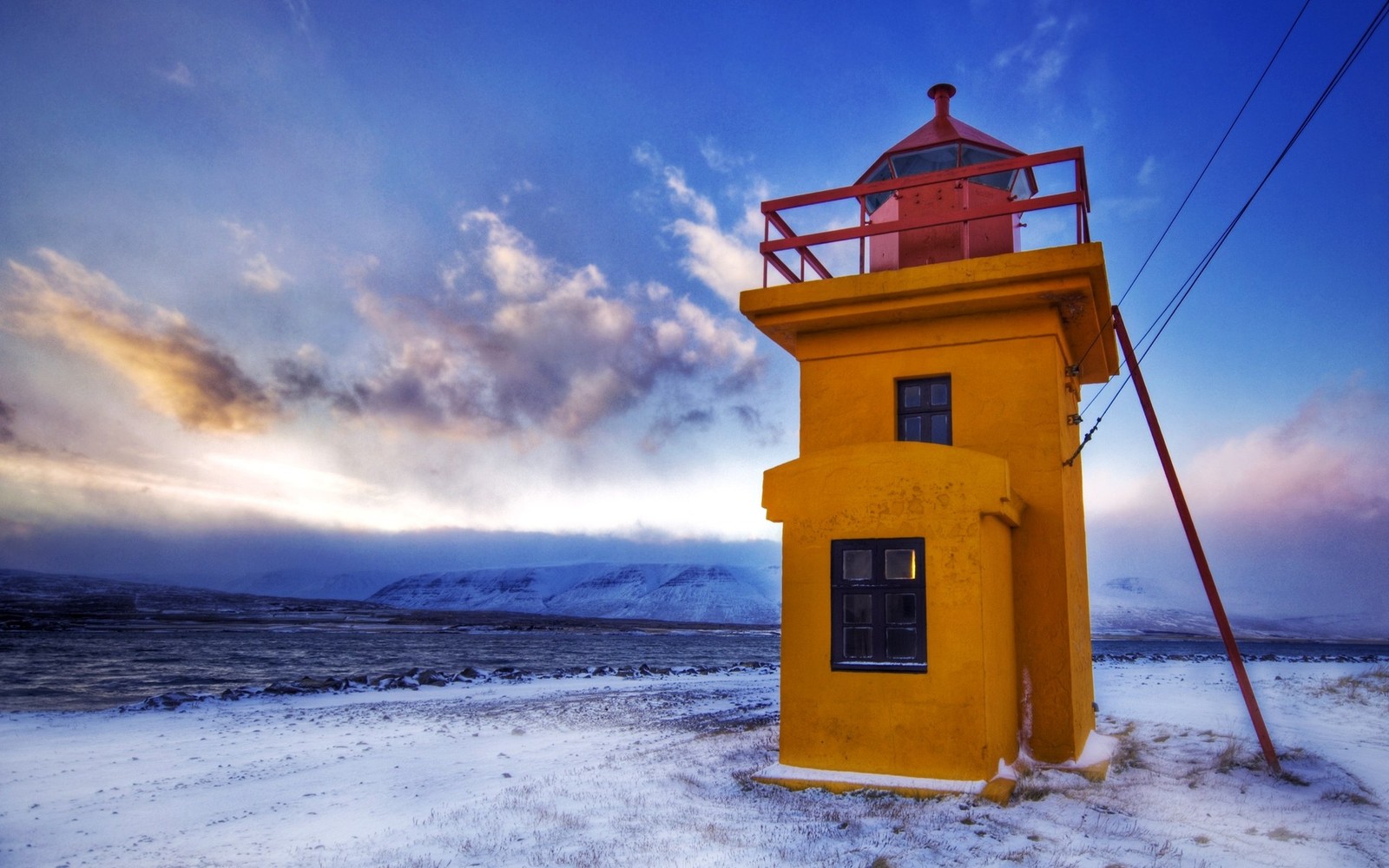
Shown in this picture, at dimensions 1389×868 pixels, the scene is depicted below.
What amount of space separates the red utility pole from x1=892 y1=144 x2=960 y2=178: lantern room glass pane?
3.05 metres

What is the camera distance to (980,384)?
982 centimetres

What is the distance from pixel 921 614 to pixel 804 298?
430cm

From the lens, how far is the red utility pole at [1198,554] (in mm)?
8562

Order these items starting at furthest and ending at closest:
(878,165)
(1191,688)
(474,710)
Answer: (1191,688) < (474,710) < (878,165)

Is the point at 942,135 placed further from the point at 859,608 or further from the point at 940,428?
the point at 859,608

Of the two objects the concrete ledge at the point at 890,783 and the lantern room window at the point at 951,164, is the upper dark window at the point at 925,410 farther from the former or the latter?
the concrete ledge at the point at 890,783

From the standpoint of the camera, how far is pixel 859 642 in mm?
8195

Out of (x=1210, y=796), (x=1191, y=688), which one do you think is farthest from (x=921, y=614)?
(x=1191, y=688)

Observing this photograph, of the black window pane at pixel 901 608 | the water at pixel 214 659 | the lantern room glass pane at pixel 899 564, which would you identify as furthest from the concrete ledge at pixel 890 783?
the water at pixel 214 659

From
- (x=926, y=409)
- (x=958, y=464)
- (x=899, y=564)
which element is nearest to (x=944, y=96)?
(x=926, y=409)

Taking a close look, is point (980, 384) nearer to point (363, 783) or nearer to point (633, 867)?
point (633, 867)

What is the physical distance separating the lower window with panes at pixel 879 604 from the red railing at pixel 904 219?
4066 millimetres

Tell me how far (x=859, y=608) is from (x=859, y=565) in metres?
0.44

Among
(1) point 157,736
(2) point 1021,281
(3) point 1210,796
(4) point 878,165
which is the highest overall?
(4) point 878,165
